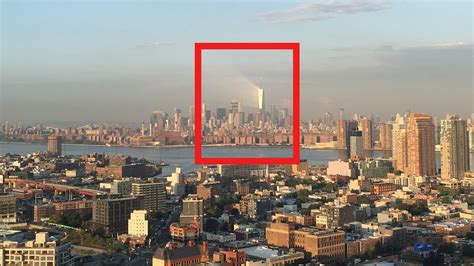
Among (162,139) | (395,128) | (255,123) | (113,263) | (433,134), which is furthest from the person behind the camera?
(162,139)

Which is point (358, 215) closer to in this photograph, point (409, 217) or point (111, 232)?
point (409, 217)

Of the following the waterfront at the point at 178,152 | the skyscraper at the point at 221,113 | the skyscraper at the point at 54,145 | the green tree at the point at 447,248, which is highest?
the skyscraper at the point at 221,113

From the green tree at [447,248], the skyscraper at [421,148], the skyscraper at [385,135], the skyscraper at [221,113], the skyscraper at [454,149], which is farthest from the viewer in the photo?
the skyscraper at [385,135]

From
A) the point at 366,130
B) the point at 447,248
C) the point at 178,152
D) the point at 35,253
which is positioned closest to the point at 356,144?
the point at 366,130

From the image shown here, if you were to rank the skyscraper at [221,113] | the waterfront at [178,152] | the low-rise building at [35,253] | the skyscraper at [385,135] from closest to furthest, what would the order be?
the low-rise building at [35,253]
the skyscraper at [221,113]
the waterfront at [178,152]
the skyscraper at [385,135]

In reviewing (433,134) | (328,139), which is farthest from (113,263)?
(328,139)

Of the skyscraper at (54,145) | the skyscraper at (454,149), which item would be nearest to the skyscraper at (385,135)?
the skyscraper at (454,149)

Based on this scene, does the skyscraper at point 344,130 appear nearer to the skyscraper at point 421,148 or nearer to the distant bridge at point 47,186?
the skyscraper at point 421,148
